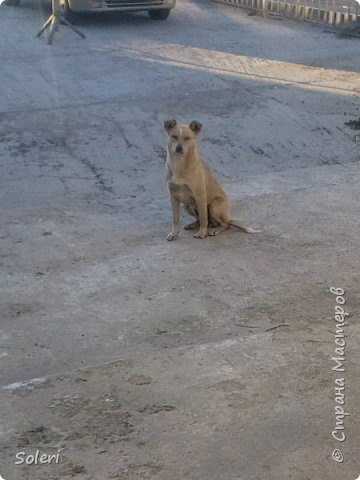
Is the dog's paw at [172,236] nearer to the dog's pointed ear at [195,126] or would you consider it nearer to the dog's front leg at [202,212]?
the dog's front leg at [202,212]

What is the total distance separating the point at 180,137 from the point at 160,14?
30.2 feet

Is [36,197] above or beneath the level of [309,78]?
beneath

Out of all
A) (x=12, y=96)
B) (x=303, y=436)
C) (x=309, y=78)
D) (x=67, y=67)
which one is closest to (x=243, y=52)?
(x=309, y=78)

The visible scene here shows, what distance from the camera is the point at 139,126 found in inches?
421

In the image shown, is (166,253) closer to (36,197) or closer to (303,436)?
(36,197)

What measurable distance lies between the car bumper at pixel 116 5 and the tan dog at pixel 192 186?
27.7ft

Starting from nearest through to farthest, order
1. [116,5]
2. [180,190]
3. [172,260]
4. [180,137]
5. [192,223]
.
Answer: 1. [172,260]
2. [180,137]
3. [180,190]
4. [192,223]
5. [116,5]

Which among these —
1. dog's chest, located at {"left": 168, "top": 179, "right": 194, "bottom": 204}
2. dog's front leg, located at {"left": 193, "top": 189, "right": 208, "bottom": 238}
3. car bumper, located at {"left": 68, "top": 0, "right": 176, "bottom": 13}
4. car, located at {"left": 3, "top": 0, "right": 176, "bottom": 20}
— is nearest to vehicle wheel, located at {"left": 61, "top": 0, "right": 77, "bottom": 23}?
car, located at {"left": 3, "top": 0, "right": 176, "bottom": 20}

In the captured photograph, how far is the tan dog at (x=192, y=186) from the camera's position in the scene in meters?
7.21

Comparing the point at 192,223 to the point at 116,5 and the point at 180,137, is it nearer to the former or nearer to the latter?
the point at 180,137

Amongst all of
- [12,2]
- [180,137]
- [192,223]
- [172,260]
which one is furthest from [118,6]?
[172,260]

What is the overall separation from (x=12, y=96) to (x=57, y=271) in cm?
570

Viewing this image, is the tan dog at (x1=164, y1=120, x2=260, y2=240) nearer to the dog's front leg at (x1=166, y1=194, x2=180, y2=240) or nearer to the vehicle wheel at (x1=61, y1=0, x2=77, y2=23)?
the dog's front leg at (x1=166, y1=194, x2=180, y2=240)

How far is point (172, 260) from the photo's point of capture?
258 inches
